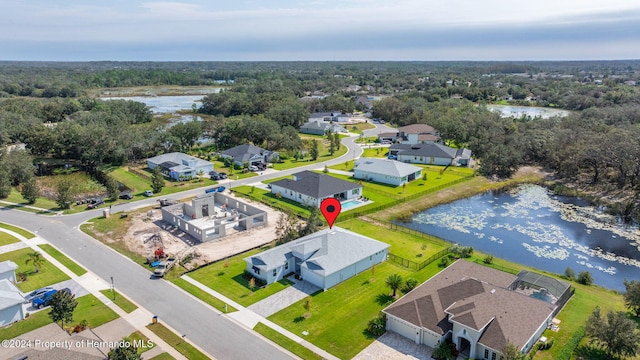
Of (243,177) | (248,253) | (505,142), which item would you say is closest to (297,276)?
(248,253)

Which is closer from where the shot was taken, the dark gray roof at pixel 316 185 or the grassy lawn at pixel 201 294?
the grassy lawn at pixel 201 294

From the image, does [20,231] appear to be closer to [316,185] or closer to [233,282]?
[233,282]

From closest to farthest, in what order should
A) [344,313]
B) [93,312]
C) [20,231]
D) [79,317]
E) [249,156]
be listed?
[79,317]
[93,312]
[344,313]
[20,231]
[249,156]

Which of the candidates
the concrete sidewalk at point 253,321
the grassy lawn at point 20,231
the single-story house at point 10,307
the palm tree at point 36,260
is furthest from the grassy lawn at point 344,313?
the grassy lawn at point 20,231

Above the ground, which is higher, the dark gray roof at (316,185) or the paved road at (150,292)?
the dark gray roof at (316,185)

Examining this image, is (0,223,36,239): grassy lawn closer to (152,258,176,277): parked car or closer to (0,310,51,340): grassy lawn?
(152,258,176,277): parked car

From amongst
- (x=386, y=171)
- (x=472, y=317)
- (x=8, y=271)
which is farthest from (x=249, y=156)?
(x=472, y=317)

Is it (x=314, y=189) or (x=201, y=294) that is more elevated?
(x=314, y=189)

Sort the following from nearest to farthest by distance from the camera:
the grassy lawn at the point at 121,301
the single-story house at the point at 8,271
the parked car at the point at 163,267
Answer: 1. the grassy lawn at the point at 121,301
2. the single-story house at the point at 8,271
3. the parked car at the point at 163,267

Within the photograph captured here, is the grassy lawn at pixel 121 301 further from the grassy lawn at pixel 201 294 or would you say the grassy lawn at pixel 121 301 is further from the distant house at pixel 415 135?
the distant house at pixel 415 135
